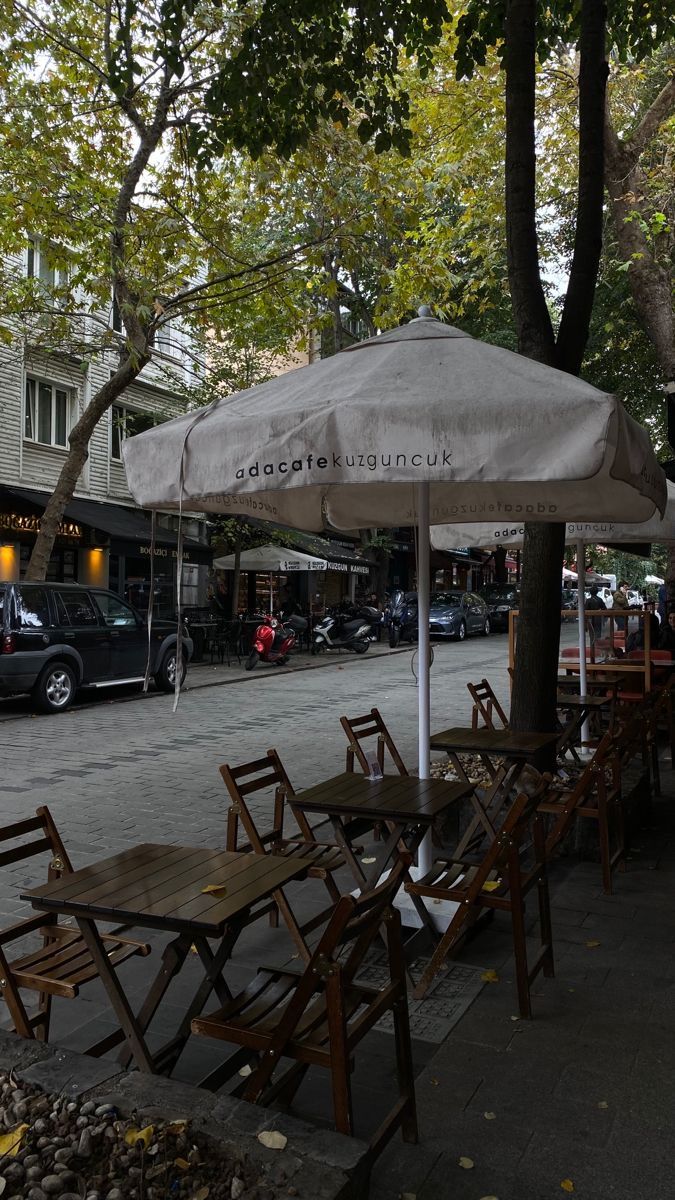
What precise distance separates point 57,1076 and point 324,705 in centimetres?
1129

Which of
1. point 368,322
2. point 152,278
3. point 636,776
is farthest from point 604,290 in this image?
point 636,776

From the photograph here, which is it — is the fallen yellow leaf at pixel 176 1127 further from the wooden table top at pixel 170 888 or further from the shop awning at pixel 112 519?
the shop awning at pixel 112 519

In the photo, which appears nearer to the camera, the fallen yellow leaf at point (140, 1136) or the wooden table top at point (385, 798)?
the fallen yellow leaf at point (140, 1136)

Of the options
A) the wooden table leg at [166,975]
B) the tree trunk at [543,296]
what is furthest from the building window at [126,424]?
the wooden table leg at [166,975]

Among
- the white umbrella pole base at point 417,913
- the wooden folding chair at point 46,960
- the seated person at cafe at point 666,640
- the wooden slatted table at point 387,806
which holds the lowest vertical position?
the white umbrella pole base at point 417,913

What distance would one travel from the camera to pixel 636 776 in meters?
6.76

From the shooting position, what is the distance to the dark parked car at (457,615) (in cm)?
2756

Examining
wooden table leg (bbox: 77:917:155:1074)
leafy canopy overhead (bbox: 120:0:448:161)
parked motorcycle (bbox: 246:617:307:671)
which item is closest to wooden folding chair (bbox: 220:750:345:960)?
wooden table leg (bbox: 77:917:155:1074)

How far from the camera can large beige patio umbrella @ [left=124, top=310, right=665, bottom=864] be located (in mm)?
3203

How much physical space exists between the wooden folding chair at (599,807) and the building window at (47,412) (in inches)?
673

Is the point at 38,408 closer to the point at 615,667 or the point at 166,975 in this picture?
the point at 615,667

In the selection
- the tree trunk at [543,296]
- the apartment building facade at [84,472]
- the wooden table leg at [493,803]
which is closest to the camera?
the wooden table leg at [493,803]

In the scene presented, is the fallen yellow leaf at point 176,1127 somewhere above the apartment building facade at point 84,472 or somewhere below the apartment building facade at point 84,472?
below

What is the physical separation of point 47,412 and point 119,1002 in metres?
19.7
